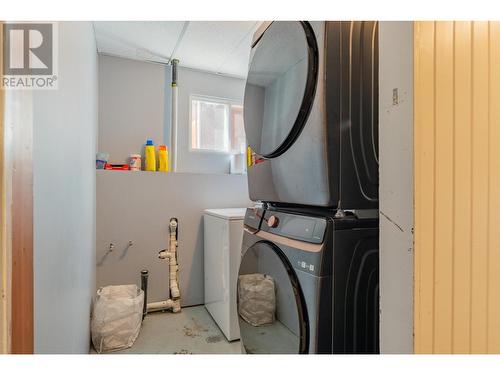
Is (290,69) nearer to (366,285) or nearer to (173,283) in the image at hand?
(366,285)

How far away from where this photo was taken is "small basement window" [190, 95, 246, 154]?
3.08 m

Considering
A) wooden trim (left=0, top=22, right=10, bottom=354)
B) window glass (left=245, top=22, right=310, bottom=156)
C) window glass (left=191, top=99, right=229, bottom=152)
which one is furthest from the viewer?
window glass (left=191, top=99, right=229, bottom=152)

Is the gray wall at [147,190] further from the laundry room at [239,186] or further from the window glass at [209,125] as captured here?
the window glass at [209,125]

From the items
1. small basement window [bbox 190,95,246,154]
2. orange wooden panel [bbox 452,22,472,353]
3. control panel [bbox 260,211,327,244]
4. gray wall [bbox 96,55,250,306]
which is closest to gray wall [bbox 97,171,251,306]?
gray wall [bbox 96,55,250,306]

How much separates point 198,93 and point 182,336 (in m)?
2.43

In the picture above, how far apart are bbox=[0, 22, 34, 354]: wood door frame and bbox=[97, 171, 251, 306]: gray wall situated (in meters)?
1.99

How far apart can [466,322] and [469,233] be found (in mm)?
233

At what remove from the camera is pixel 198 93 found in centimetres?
302

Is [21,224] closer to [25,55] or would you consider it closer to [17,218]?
[17,218]

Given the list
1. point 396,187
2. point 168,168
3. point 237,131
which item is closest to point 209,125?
point 237,131

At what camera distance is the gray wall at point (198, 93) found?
9.70 ft

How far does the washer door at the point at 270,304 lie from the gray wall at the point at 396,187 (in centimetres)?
32

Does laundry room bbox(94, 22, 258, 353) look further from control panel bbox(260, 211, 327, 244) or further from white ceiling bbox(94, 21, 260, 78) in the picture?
control panel bbox(260, 211, 327, 244)

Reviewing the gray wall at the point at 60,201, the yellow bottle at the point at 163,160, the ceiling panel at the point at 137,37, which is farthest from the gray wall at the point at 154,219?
the ceiling panel at the point at 137,37
